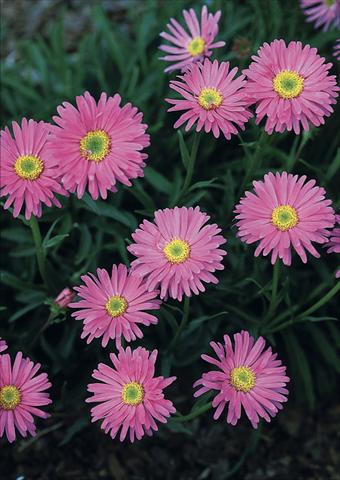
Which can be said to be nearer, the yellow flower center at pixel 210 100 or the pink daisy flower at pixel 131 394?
the pink daisy flower at pixel 131 394

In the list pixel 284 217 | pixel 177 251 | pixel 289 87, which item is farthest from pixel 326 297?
pixel 289 87

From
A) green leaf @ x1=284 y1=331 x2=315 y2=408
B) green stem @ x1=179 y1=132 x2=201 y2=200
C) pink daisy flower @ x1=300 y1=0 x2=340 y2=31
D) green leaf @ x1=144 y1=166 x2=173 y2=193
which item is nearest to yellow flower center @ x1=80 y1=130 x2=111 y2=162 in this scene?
green stem @ x1=179 y1=132 x2=201 y2=200

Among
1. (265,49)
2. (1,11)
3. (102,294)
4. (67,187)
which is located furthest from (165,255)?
(1,11)

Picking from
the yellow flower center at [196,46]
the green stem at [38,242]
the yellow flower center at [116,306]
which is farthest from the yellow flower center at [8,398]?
the yellow flower center at [196,46]

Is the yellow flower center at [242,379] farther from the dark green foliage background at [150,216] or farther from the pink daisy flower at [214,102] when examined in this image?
the pink daisy flower at [214,102]

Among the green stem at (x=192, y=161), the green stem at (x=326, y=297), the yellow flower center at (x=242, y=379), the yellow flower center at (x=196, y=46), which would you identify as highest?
the yellow flower center at (x=196, y=46)
